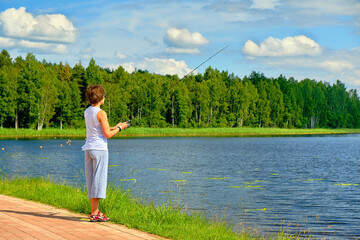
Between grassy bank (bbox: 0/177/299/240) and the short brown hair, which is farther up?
the short brown hair

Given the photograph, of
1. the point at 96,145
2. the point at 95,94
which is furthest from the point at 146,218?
the point at 95,94

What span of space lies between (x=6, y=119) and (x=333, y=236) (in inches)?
2485

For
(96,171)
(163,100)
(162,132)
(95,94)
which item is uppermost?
(163,100)

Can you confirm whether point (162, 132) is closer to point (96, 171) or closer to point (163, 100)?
point (163, 100)

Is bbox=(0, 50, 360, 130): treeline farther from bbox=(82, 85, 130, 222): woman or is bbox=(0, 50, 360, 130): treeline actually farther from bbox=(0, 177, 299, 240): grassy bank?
bbox=(82, 85, 130, 222): woman

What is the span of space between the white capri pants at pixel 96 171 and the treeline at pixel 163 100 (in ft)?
203

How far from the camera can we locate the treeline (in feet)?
222

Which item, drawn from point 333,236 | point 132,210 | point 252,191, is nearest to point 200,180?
point 252,191

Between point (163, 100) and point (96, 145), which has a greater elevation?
point (163, 100)

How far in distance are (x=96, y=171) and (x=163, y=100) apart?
78.3 meters

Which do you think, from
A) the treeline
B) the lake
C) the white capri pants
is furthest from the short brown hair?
the treeline

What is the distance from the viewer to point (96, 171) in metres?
6.84

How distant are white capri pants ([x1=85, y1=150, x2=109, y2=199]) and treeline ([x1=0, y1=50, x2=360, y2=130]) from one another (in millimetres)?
61985

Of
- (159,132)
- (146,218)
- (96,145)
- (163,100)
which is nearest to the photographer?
(96,145)
